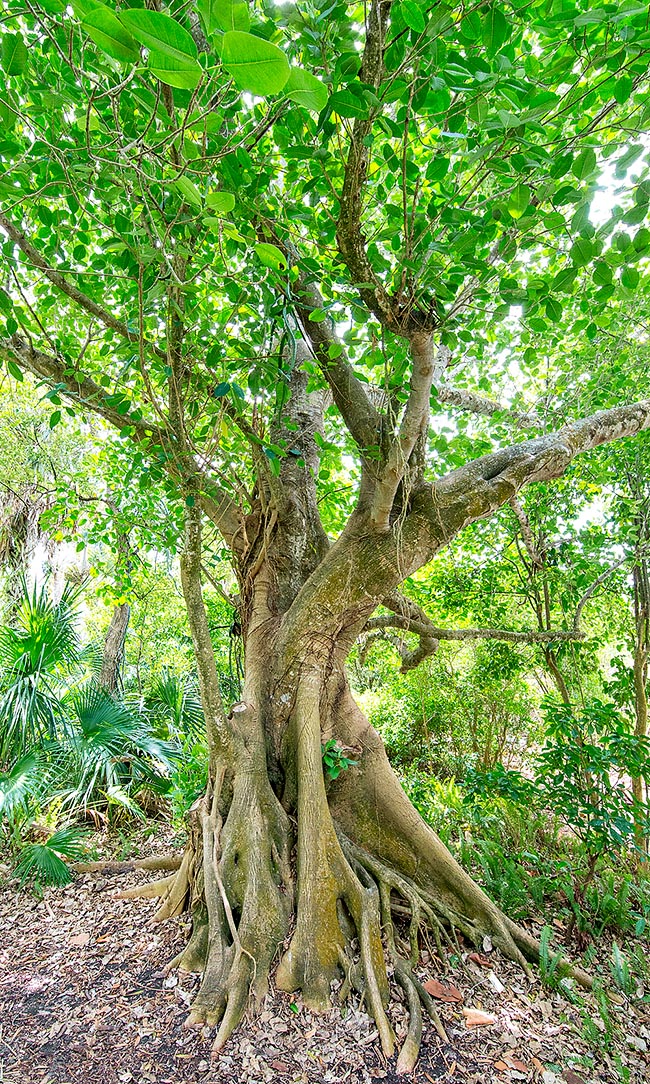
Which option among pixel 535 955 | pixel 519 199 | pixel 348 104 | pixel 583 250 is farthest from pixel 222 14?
pixel 535 955

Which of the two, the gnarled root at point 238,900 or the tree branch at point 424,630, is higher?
the tree branch at point 424,630

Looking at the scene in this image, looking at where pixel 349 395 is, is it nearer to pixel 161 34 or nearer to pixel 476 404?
pixel 161 34

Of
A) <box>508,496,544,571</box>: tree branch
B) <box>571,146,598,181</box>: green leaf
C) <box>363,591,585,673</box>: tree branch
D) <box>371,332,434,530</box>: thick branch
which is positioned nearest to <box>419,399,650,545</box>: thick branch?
<box>371,332,434,530</box>: thick branch

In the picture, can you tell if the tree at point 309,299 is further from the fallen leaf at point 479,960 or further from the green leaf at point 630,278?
the fallen leaf at point 479,960

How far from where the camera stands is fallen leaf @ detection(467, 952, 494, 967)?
300 cm

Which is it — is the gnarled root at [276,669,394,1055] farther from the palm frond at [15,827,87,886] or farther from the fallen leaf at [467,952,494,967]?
the palm frond at [15,827,87,886]

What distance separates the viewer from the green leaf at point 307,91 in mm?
1055

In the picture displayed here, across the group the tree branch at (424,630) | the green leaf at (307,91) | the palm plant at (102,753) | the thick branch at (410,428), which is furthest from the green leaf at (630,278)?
the palm plant at (102,753)

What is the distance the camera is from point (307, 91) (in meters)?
1.07

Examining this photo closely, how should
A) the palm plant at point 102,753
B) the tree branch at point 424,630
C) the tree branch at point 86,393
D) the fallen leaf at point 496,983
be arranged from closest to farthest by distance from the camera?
the fallen leaf at point 496,983 < the tree branch at point 86,393 < the tree branch at point 424,630 < the palm plant at point 102,753

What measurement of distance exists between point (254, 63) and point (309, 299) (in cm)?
234

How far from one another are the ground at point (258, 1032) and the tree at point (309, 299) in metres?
0.13

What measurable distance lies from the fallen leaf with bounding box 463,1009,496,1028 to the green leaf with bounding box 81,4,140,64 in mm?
3827

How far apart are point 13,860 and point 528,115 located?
19.0 feet
